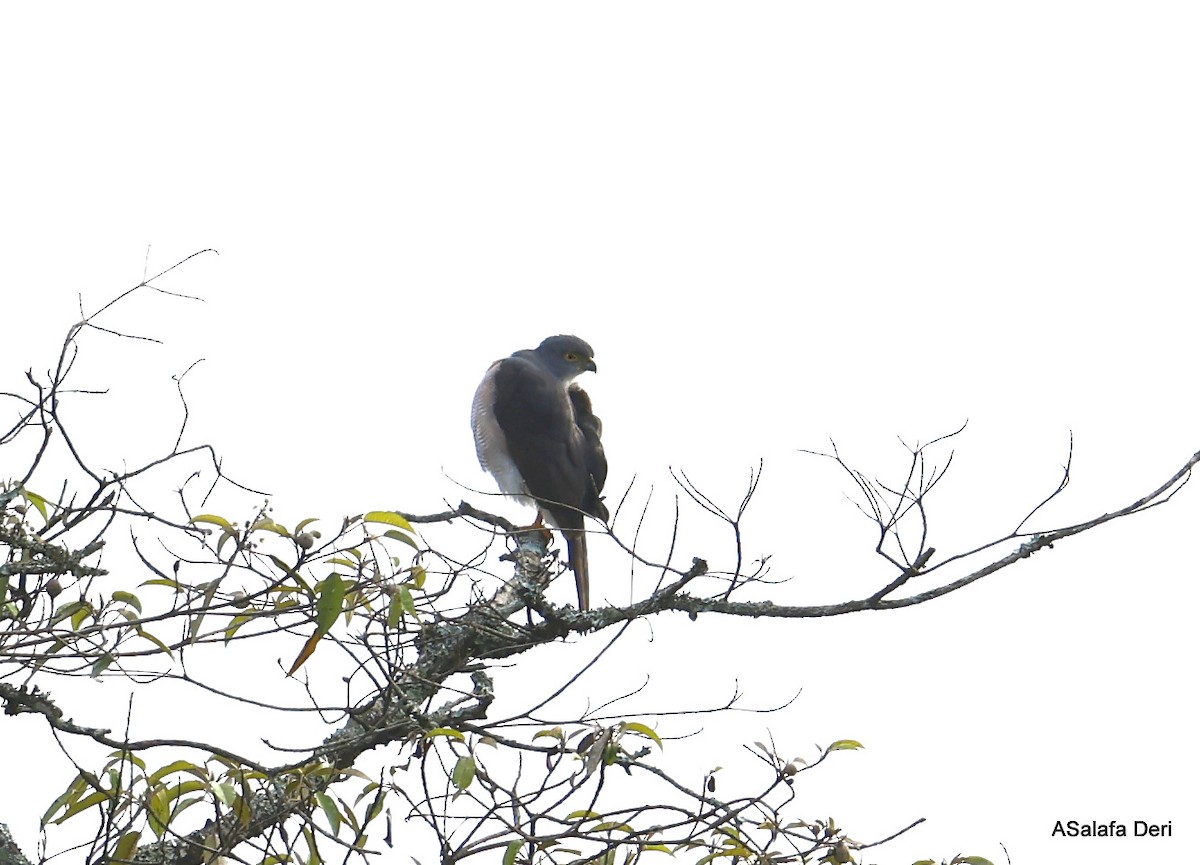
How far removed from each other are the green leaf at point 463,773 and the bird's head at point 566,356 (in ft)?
16.5

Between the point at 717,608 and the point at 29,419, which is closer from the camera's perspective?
the point at 29,419

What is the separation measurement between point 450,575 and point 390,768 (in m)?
0.47

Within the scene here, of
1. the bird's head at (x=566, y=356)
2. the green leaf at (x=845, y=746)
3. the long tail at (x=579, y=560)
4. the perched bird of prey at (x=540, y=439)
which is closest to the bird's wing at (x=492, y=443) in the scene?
the perched bird of prey at (x=540, y=439)

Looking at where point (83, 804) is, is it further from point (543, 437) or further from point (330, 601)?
point (543, 437)

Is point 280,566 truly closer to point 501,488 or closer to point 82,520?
point 82,520

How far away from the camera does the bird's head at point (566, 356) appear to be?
7.99 m

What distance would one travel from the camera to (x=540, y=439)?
7.01m

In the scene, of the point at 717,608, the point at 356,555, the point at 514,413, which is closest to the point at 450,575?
the point at 356,555

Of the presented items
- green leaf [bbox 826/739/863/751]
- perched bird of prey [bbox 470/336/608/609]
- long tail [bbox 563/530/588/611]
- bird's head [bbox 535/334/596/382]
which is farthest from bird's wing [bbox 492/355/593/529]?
green leaf [bbox 826/739/863/751]

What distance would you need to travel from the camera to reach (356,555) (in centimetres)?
285

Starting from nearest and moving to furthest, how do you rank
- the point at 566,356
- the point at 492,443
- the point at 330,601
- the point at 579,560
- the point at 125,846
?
1. the point at 330,601
2. the point at 125,846
3. the point at 579,560
4. the point at 492,443
5. the point at 566,356

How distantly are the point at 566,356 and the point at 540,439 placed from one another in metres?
1.12

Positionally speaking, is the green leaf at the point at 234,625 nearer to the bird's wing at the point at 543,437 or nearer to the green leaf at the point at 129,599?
the green leaf at the point at 129,599

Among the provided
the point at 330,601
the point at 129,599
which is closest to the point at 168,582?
the point at 129,599
